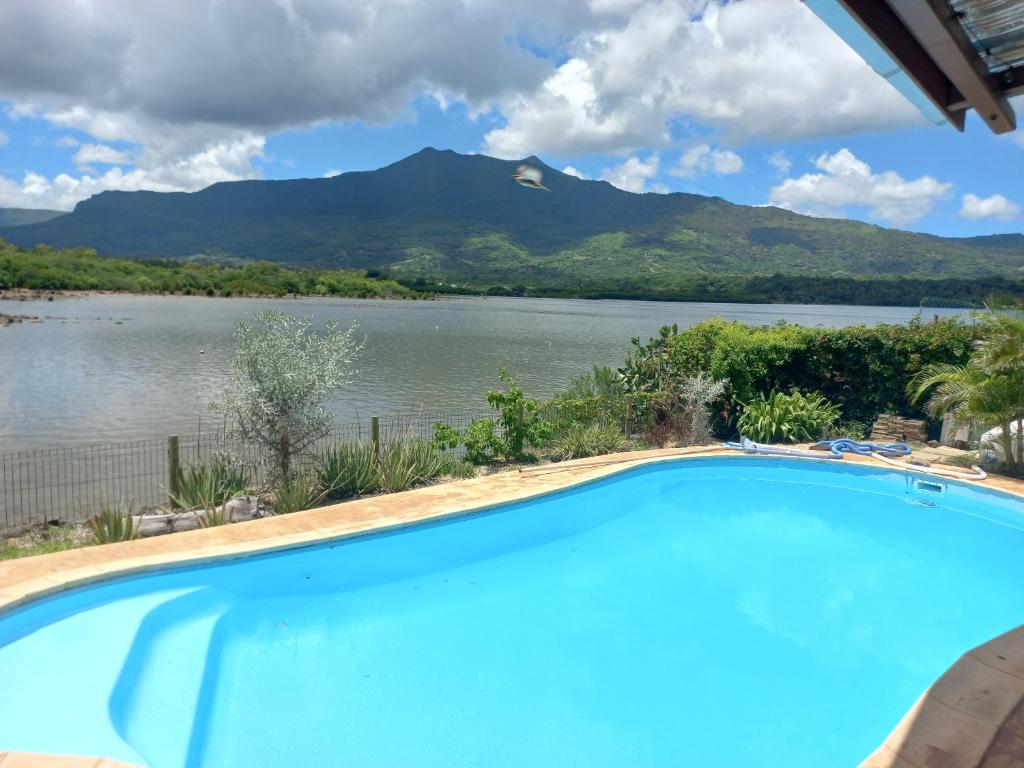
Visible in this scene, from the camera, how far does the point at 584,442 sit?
416 inches

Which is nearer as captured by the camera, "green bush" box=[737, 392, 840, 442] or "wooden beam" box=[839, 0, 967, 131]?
"wooden beam" box=[839, 0, 967, 131]

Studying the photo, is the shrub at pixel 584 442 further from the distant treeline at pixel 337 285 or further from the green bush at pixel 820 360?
the distant treeline at pixel 337 285

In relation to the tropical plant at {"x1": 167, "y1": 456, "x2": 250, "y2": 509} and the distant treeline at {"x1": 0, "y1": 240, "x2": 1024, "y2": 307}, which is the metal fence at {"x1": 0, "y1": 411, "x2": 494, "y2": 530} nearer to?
the tropical plant at {"x1": 167, "y1": 456, "x2": 250, "y2": 509}

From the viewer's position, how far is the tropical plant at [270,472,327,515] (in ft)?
24.2

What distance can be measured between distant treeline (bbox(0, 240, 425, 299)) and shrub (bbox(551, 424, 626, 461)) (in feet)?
233

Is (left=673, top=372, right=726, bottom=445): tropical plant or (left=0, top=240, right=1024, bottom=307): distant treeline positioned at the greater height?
(left=0, top=240, right=1024, bottom=307): distant treeline

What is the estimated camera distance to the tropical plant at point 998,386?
9.01 metres

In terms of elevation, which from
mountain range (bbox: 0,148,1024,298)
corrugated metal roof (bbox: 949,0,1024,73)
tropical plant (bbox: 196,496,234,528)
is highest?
mountain range (bbox: 0,148,1024,298)

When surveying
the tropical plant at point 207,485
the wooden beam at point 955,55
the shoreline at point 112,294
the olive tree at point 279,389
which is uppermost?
the wooden beam at point 955,55

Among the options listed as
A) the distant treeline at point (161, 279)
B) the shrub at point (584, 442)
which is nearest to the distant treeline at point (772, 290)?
the distant treeline at point (161, 279)

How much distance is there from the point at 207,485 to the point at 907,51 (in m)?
7.49

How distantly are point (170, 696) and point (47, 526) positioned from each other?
4594mm

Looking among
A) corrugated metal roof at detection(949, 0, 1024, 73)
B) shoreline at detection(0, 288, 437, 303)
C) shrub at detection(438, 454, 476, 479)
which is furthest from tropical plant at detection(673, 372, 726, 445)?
shoreline at detection(0, 288, 437, 303)

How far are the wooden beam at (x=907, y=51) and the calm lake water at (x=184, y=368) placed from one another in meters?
11.0
